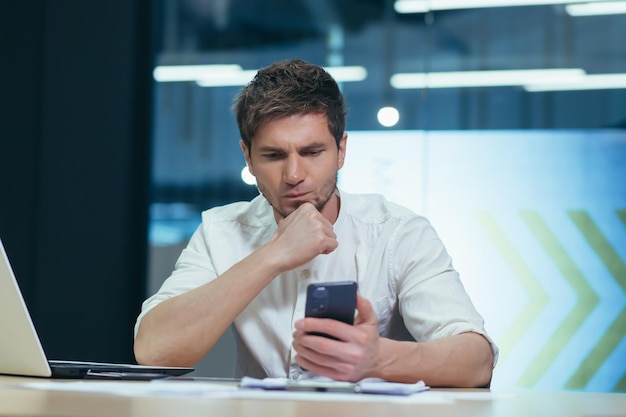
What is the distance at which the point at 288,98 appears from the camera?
6.27 feet

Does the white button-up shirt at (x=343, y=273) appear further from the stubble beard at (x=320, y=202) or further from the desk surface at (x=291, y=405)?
the desk surface at (x=291, y=405)

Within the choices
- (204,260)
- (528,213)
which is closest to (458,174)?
(528,213)

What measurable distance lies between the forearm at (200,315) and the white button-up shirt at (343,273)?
89mm

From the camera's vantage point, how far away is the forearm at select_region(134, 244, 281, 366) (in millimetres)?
1722

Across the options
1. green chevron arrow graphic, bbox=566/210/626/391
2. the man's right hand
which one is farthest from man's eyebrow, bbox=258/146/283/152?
green chevron arrow graphic, bbox=566/210/626/391

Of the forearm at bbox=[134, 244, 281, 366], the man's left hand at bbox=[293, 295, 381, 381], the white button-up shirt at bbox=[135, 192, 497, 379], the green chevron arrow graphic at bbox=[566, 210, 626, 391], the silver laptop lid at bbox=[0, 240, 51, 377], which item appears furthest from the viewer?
the green chevron arrow graphic at bbox=[566, 210, 626, 391]

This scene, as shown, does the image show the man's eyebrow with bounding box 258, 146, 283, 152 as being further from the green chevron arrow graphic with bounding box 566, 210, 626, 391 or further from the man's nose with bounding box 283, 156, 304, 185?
the green chevron arrow graphic with bounding box 566, 210, 626, 391

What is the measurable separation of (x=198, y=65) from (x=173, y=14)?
0.30m

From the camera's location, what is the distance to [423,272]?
72.4 inches

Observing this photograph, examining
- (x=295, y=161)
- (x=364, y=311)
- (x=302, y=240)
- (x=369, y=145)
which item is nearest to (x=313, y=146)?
(x=295, y=161)

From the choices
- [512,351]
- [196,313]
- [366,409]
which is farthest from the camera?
[512,351]

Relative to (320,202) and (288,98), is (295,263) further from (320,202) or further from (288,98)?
(288,98)

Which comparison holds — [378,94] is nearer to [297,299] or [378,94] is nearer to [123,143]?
[123,143]

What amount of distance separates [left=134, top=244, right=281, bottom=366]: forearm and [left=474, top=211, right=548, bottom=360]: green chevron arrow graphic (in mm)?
2049
